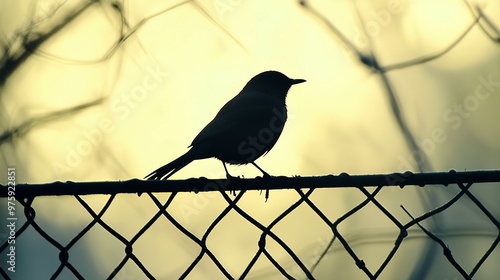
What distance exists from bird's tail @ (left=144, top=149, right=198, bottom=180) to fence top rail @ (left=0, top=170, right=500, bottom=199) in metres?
1.36

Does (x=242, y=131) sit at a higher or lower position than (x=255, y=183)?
lower

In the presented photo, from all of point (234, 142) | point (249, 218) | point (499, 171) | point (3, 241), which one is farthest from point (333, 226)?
point (234, 142)

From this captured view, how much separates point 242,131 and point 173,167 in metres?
1.35

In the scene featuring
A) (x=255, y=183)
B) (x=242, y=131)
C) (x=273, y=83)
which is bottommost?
(x=273, y=83)

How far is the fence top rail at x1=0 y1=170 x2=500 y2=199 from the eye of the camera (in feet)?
5.65

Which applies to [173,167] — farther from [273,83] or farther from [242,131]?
[273,83]

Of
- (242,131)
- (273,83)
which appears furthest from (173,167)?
(273,83)

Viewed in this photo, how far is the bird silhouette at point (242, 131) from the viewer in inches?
178

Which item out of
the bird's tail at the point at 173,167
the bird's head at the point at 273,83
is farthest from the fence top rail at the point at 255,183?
the bird's head at the point at 273,83

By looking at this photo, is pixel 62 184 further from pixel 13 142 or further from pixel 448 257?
pixel 13 142

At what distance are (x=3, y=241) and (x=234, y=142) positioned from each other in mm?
3160

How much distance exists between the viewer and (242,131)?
4.86 meters

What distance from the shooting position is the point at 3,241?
168 centimetres

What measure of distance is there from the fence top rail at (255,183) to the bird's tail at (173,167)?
1361mm
